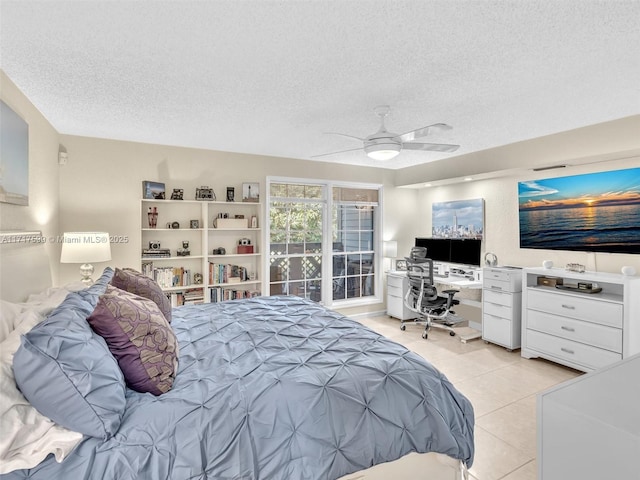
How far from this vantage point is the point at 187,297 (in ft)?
14.4

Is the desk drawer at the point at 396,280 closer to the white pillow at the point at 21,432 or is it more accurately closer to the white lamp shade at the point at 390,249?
the white lamp shade at the point at 390,249

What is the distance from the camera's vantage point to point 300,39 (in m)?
1.95

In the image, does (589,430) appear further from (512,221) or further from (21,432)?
(512,221)

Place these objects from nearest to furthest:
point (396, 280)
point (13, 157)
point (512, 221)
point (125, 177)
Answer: point (13, 157) → point (125, 177) → point (512, 221) → point (396, 280)

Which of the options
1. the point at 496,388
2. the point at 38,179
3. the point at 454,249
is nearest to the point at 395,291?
the point at 454,249

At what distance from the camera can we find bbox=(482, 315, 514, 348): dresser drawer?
4.16m

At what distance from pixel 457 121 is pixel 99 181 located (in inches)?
160

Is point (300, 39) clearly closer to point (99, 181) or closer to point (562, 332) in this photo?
point (99, 181)

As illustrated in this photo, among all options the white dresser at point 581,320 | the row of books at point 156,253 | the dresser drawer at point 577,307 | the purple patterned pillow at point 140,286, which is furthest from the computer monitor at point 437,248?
the purple patterned pillow at point 140,286

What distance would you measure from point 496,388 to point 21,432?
137 inches

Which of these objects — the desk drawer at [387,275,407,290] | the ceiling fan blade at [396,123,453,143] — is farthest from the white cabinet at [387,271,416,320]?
the ceiling fan blade at [396,123,453,143]

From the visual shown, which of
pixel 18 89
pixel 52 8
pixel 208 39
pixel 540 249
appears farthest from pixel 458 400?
pixel 18 89

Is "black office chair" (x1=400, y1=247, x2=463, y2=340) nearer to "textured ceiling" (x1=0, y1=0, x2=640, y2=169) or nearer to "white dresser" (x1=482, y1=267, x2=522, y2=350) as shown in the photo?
"white dresser" (x1=482, y1=267, x2=522, y2=350)

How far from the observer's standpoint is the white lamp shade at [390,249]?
5.84 meters
